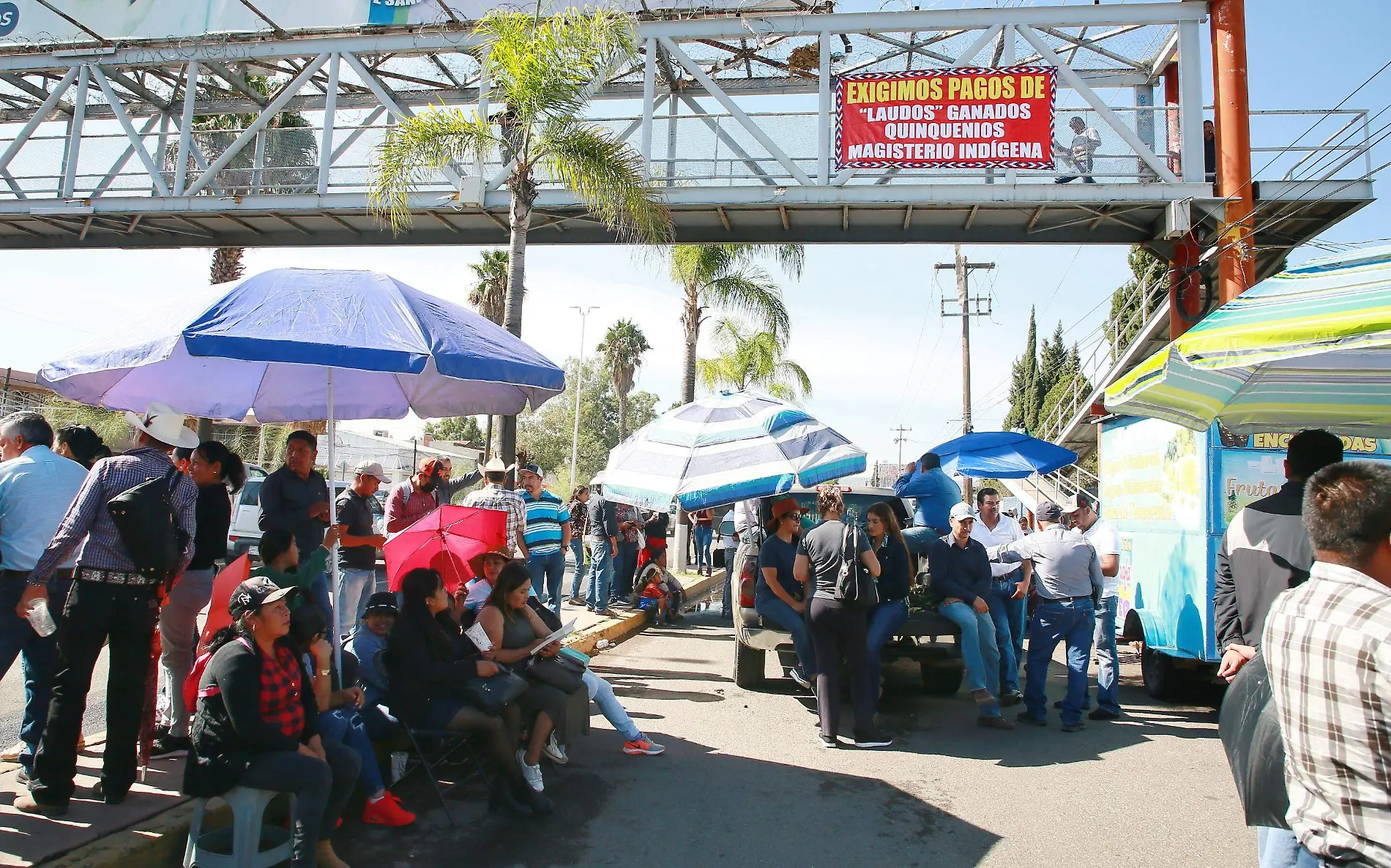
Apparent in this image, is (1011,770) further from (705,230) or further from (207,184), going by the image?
(207,184)

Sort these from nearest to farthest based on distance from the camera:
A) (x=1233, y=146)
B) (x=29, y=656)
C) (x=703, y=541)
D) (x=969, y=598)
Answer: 1. (x=29, y=656)
2. (x=969, y=598)
3. (x=1233, y=146)
4. (x=703, y=541)

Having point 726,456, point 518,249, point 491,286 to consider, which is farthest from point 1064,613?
point 491,286

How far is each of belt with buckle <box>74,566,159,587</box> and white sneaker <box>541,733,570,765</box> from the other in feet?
8.49

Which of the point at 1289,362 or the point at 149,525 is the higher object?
the point at 1289,362

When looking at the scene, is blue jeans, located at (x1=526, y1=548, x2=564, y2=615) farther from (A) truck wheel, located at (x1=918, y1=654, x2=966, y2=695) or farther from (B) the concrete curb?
(A) truck wheel, located at (x1=918, y1=654, x2=966, y2=695)

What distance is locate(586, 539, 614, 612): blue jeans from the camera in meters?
12.4

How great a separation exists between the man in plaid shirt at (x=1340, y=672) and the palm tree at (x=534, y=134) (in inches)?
338

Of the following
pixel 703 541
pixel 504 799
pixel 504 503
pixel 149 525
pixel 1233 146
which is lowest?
pixel 504 799

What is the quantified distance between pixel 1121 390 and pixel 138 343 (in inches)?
224

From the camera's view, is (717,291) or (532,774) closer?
(532,774)

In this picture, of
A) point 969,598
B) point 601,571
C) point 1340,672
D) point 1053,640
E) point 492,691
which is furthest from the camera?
point 601,571

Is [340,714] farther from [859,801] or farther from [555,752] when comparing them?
[859,801]

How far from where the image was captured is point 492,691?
5.25 m

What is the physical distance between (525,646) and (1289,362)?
4.70 m
